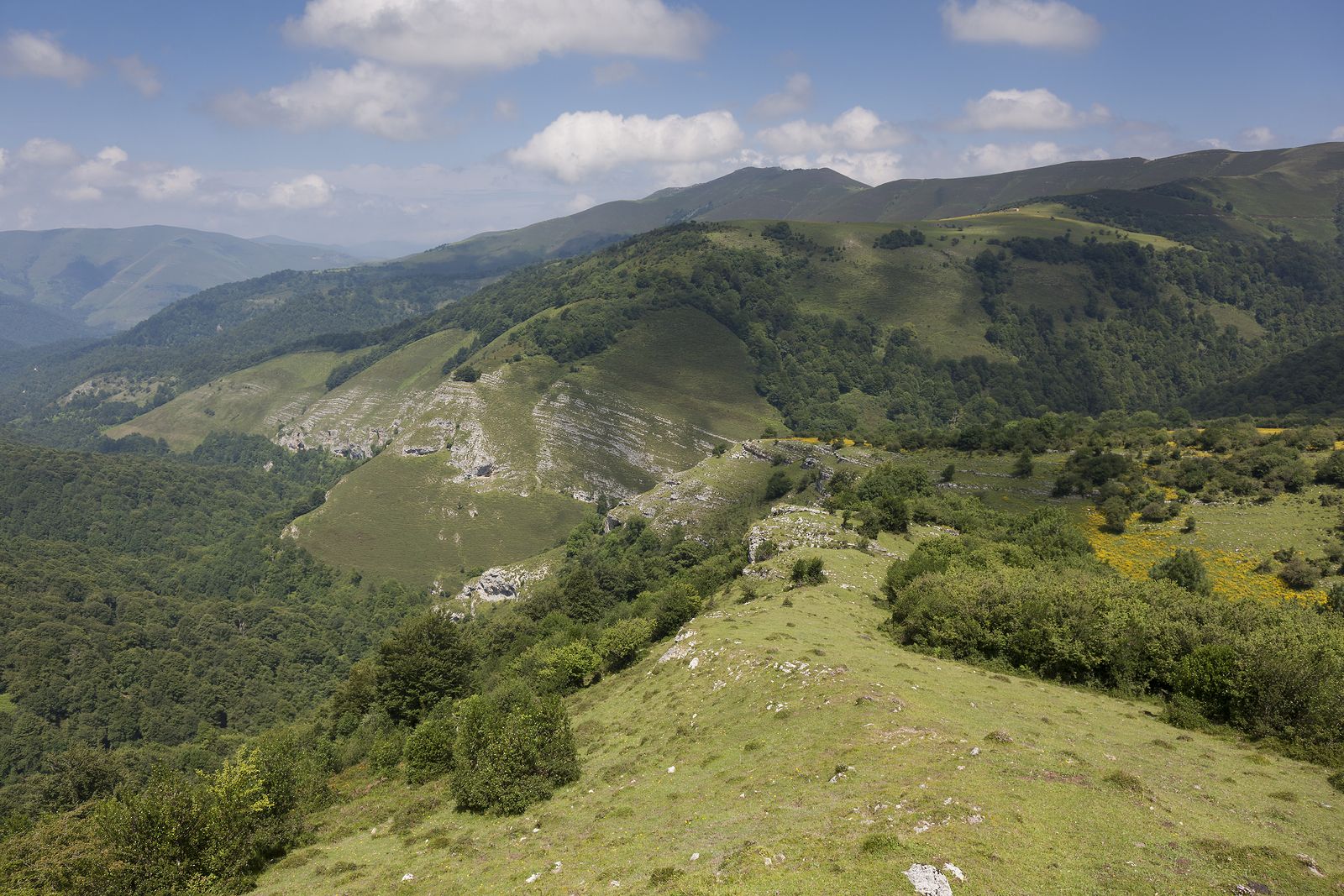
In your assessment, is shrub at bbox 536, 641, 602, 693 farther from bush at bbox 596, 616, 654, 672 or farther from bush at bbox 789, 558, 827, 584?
bush at bbox 789, 558, 827, 584

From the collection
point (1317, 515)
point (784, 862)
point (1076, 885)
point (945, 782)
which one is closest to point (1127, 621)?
point (945, 782)

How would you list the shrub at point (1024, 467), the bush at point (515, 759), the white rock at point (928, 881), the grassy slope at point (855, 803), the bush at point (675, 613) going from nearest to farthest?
the white rock at point (928, 881), the grassy slope at point (855, 803), the bush at point (515, 759), the bush at point (675, 613), the shrub at point (1024, 467)

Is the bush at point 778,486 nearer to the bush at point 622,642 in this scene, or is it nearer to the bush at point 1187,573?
the bush at point 1187,573

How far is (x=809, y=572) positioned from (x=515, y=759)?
3990 centimetres

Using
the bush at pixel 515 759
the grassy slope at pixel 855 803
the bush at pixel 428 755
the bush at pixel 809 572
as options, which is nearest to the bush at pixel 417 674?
the grassy slope at pixel 855 803

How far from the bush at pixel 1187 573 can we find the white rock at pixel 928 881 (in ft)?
208

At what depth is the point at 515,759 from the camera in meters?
41.0

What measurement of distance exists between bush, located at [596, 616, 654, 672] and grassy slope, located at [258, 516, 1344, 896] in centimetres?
1653

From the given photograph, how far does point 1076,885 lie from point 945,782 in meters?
7.02

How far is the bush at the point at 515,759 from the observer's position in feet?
132

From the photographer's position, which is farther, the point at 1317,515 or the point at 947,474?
the point at 947,474

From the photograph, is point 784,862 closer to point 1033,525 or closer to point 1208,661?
point 1208,661

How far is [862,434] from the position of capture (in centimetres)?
17250

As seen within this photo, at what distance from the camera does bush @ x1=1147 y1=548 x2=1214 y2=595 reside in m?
69.1
